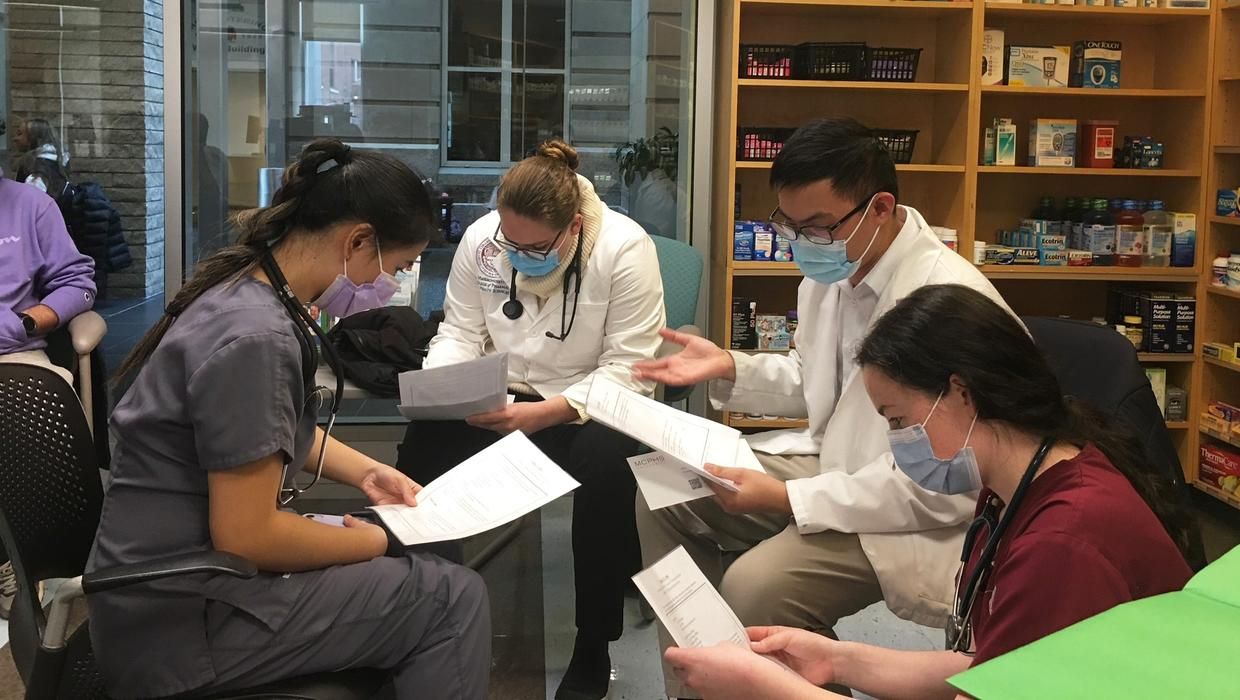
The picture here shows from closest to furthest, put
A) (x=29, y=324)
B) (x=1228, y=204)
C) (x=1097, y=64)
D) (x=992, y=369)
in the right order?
(x=992, y=369) → (x=29, y=324) → (x=1228, y=204) → (x=1097, y=64)

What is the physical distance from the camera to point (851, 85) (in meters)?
3.86

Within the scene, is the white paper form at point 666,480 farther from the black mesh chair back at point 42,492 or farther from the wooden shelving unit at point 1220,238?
the wooden shelving unit at point 1220,238

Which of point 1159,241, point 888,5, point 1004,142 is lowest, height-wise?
point 1159,241

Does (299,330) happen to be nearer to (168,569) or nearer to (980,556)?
(168,569)

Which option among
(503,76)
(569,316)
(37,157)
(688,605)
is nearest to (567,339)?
(569,316)

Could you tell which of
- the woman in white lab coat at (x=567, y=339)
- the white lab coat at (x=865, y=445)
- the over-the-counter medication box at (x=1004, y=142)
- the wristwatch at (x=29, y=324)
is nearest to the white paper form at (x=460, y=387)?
the woman in white lab coat at (x=567, y=339)

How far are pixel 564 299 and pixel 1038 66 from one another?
2286mm

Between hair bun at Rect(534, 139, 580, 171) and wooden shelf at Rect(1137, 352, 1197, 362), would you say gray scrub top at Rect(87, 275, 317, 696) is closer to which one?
hair bun at Rect(534, 139, 580, 171)

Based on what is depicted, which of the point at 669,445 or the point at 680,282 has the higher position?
the point at 680,282

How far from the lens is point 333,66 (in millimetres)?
4180

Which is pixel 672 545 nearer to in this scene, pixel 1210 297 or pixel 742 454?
pixel 742 454

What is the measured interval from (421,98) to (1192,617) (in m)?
3.95

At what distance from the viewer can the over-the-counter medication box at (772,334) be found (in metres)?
4.12

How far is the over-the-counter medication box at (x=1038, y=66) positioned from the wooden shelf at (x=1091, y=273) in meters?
0.66
